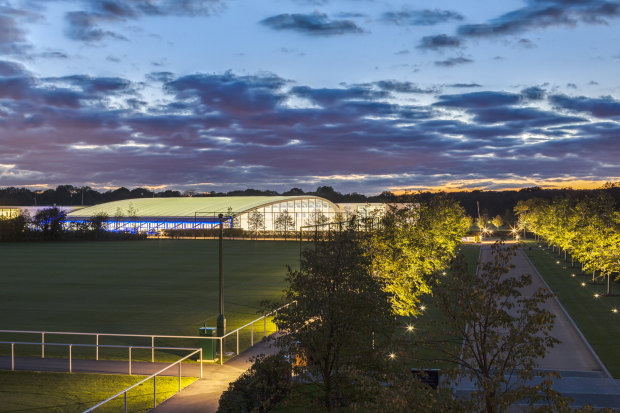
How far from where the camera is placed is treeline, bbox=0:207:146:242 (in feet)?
336

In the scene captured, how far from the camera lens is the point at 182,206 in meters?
133

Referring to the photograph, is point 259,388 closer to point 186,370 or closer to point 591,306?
point 186,370

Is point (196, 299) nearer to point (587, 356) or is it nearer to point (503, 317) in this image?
point (587, 356)

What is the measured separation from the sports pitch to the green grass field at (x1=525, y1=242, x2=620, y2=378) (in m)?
18.0

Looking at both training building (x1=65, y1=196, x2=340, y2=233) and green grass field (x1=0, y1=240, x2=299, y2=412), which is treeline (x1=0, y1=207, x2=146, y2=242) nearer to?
training building (x1=65, y1=196, x2=340, y2=233)

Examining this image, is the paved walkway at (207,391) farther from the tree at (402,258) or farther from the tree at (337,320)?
the tree at (402,258)

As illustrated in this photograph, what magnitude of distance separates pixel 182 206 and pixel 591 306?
107m

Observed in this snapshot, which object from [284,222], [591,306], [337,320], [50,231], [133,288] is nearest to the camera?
[337,320]

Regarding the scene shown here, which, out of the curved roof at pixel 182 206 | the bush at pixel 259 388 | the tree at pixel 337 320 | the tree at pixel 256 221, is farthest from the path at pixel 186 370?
the curved roof at pixel 182 206

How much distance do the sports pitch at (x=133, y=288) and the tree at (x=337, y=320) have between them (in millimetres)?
15522

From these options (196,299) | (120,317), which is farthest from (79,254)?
(120,317)

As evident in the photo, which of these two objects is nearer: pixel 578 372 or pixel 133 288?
pixel 578 372

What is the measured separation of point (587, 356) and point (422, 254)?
37.5 ft

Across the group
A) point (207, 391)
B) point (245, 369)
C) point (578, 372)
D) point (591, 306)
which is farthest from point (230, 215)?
point (207, 391)
